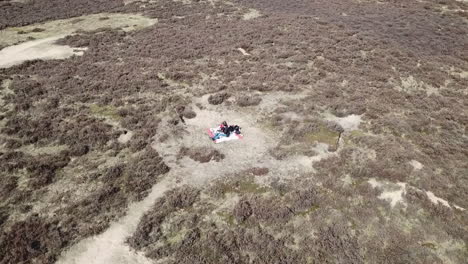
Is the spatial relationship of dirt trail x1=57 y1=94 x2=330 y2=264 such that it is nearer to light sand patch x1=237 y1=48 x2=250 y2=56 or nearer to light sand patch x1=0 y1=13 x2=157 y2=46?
light sand patch x1=237 y1=48 x2=250 y2=56

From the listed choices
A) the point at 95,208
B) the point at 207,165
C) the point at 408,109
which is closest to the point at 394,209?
the point at 207,165

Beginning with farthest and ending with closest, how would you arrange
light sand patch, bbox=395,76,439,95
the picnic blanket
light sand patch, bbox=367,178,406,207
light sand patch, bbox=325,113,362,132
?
light sand patch, bbox=395,76,439,95 → light sand patch, bbox=325,113,362,132 → the picnic blanket → light sand patch, bbox=367,178,406,207

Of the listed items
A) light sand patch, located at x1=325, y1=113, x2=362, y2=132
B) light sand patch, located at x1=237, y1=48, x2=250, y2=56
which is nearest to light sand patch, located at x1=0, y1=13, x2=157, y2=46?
light sand patch, located at x1=237, y1=48, x2=250, y2=56

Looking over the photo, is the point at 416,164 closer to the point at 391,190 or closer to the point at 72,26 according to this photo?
the point at 391,190

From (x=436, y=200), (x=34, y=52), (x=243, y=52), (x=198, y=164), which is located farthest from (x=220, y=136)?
(x=34, y=52)

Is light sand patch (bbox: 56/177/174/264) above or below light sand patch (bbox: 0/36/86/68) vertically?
below

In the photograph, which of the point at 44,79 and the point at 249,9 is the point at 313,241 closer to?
the point at 44,79
